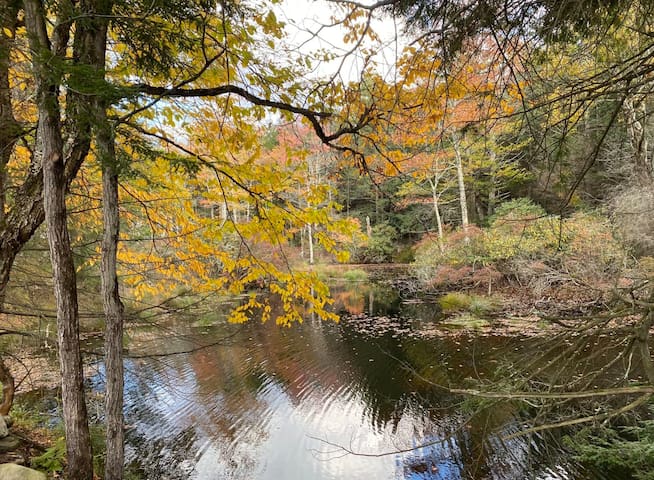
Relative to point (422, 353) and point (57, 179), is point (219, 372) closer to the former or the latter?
point (422, 353)

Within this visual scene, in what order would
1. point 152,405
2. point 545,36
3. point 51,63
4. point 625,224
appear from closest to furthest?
1. point 51,63
2. point 545,36
3. point 152,405
4. point 625,224

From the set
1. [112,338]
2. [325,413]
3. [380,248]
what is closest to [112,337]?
[112,338]

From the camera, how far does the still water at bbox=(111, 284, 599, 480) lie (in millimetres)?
4836

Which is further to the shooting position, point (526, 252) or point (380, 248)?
point (380, 248)

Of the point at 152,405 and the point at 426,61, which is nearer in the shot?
the point at 426,61

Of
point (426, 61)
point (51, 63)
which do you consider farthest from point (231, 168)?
point (426, 61)

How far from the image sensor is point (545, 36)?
2465 millimetres

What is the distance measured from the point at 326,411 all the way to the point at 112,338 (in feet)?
14.6

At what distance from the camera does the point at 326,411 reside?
648 centimetres

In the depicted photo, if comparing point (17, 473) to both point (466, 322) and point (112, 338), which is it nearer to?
point (112, 338)

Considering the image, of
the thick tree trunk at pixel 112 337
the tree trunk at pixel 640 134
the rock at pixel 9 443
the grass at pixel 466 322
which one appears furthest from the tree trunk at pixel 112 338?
the grass at pixel 466 322

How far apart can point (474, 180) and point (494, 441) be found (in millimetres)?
15162

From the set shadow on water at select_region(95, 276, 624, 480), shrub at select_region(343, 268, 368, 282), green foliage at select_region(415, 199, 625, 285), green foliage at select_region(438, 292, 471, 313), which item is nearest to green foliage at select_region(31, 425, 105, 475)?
shadow on water at select_region(95, 276, 624, 480)

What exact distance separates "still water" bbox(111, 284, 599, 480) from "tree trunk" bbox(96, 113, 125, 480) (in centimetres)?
45
